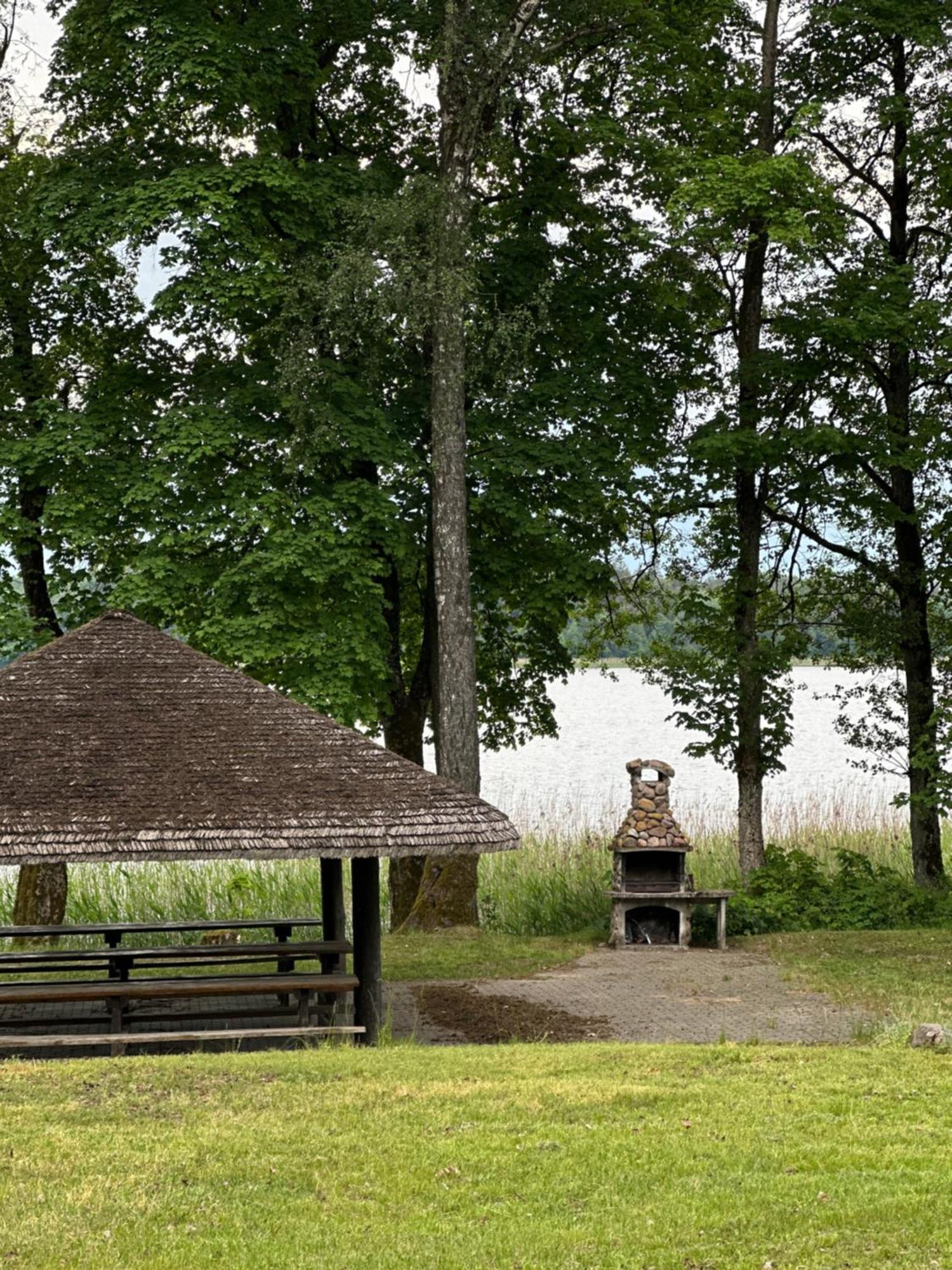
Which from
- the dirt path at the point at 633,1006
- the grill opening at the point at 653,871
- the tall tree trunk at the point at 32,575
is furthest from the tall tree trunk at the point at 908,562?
the tall tree trunk at the point at 32,575

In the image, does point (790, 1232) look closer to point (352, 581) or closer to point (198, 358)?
point (352, 581)

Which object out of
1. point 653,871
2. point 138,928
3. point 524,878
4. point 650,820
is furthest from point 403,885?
point 138,928

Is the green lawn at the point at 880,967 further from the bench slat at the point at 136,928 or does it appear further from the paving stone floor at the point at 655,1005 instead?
the bench slat at the point at 136,928

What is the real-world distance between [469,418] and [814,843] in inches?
354

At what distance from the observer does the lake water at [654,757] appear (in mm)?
26047

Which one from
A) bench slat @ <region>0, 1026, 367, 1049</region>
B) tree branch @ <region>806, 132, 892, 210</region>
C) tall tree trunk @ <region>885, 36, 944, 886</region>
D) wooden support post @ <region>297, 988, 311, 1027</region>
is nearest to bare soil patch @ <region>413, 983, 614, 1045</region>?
bench slat @ <region>0, 1026, 367, 1049</region>

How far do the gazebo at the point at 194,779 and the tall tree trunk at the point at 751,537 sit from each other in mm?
8831

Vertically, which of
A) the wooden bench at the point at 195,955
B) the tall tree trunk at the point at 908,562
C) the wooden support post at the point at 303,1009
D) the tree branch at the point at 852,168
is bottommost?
the wooden support post at the point at 303,1009

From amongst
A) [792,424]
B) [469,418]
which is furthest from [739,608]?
[469,418]

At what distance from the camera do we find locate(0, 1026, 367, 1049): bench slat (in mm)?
11594

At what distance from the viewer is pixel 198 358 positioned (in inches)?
827

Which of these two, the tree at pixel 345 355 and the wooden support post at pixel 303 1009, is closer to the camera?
the wooden support post at pixel 303 1009

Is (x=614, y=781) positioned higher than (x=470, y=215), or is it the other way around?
(x=470, y=215)

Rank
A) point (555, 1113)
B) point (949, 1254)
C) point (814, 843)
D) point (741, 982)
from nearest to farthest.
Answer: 1. point (949, 1254)
2. point (555, 1113)
3. point (741, 982)
4. point (814, 843)
